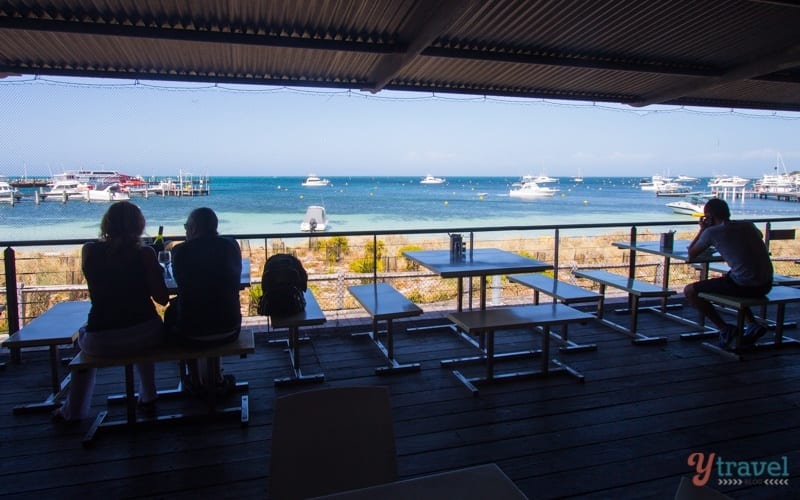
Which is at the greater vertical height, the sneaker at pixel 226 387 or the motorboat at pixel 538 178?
the motorboat at pixel 538 178

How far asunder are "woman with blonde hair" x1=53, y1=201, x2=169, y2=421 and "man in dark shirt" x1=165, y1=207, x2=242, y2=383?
0.49 ft

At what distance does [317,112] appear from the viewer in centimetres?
4516

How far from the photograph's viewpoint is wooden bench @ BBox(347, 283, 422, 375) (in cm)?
384

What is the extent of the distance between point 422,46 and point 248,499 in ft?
11.1

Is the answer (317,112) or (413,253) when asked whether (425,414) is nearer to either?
(413,253)

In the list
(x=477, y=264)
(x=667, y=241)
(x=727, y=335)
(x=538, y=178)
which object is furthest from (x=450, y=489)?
(x=538, y=178)

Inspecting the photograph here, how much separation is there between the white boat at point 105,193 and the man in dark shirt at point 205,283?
31211mm

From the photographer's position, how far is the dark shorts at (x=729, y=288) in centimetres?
425

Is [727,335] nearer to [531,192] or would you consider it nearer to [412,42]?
[412,42]

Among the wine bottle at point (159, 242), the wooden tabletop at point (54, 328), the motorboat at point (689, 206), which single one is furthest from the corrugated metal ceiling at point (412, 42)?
the motorboat at point (689, 206)

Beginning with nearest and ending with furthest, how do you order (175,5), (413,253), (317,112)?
(175,5) < (413,253) < (317,112)

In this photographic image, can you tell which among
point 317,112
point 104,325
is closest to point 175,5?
point 104,325

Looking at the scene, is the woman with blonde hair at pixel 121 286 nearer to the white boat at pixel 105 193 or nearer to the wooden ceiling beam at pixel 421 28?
the wooden ceiling beam at pixel 421 28

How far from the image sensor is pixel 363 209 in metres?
40.1
